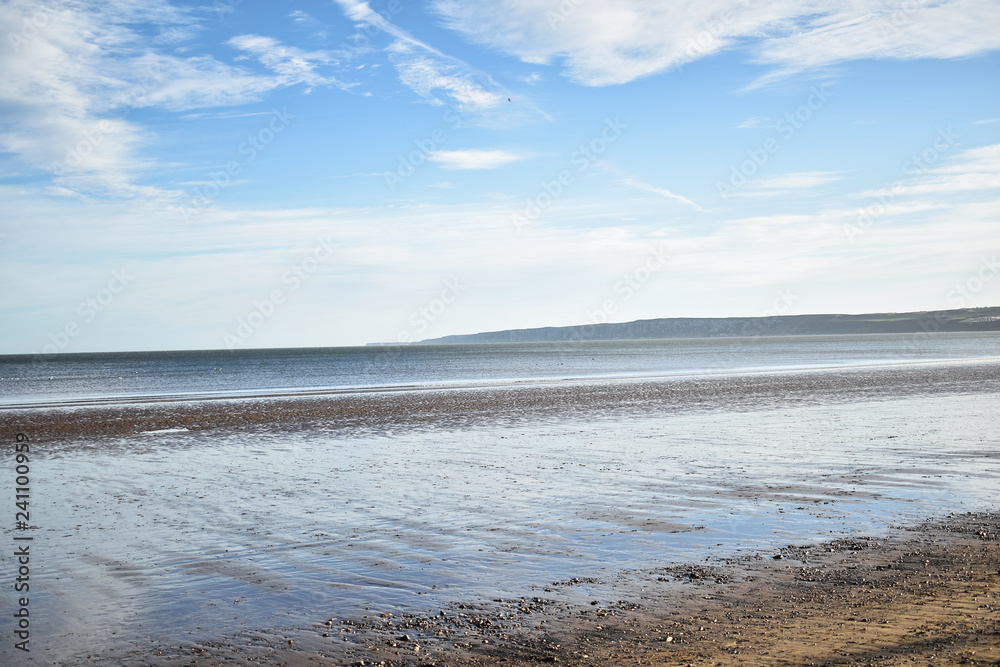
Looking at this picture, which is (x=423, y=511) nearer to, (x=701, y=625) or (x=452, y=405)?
(x=701, y=625)

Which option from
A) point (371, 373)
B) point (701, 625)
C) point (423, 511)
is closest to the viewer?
point (701, 625)

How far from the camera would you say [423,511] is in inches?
495

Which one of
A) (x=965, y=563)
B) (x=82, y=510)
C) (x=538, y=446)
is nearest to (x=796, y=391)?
(x=538, y=446)

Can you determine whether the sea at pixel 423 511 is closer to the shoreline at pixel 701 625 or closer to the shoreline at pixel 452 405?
the shoreline at pixel 701 625

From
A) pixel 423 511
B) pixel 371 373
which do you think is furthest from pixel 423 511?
pixel 371 373

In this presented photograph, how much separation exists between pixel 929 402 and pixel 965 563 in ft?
78.1

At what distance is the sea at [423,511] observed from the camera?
27.0 feet

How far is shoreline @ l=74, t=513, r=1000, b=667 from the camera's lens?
20.7ft

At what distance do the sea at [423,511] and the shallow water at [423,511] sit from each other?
0.05 metres

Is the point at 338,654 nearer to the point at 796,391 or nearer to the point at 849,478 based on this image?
the point at 849,478

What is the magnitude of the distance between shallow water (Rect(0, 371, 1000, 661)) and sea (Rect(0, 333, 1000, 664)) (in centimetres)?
5

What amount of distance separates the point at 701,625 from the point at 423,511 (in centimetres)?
646

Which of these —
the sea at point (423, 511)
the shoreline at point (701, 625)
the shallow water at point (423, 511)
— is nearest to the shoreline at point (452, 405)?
the sea at point (423, 511)

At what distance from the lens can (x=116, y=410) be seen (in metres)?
36.0
